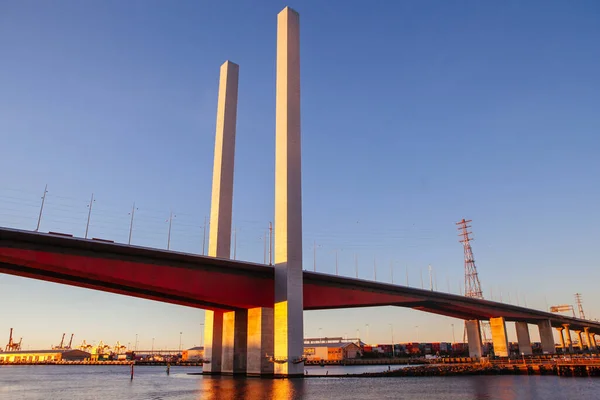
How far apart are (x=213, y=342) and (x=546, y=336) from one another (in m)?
94.0

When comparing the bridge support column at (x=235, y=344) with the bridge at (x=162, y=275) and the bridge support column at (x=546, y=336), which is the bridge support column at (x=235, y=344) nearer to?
the bridge at (x=162, y=275)

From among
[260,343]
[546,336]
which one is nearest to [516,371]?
[260,343]

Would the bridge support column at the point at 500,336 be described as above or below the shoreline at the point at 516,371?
above

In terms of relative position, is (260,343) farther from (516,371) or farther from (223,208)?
(516,371)

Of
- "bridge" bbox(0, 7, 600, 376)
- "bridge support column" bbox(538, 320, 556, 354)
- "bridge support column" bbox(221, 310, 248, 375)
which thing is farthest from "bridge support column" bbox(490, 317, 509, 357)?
"bridge support column" bbox(221, 310, 248, 375)

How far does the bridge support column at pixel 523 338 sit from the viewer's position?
117 metres

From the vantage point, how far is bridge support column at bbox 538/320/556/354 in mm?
119812

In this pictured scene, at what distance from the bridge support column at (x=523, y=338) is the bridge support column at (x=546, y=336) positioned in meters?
3.66

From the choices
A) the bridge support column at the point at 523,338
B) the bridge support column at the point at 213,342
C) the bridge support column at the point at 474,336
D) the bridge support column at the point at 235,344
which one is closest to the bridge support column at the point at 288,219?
the bridge support column at the point at 235,344

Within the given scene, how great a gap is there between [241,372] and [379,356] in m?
131

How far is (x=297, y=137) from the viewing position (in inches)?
2274

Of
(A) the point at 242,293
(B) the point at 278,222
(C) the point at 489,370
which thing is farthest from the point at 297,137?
(C) the point at 489,370

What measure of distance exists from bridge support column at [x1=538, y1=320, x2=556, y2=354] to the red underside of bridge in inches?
2804

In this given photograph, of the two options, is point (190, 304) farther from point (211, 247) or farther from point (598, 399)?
point (598, 399)
